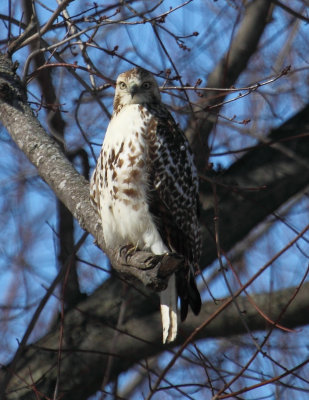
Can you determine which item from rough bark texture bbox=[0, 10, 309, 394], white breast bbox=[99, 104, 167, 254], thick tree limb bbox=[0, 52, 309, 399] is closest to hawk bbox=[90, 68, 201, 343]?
white breast bbox=[99, 104, 167, 254]

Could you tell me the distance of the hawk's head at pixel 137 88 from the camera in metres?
4.46

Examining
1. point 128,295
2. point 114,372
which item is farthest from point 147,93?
point 114,372

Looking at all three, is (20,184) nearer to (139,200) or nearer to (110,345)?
(110,345)

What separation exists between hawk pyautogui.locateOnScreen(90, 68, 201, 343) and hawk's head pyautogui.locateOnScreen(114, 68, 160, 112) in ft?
0.59

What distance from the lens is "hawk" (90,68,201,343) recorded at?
4.02 m

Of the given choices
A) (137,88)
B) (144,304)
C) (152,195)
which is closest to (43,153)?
(152,195)

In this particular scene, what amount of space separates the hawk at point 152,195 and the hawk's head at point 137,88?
179 millimetres

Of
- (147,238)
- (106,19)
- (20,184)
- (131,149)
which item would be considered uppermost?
(20,184)

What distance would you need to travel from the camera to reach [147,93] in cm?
451

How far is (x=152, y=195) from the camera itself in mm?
4051

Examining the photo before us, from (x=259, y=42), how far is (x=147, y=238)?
2.50m

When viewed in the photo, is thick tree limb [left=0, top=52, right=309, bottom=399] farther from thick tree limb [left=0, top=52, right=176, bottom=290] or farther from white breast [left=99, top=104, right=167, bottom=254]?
thick tree limb [left=0, top=52, right=176, bottom=290]

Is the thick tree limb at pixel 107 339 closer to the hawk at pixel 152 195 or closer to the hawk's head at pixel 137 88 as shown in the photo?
the hawk at pixel 152 195

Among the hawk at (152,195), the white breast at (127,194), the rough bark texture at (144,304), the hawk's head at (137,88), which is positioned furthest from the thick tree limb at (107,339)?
the hawk's head at (137,88)
